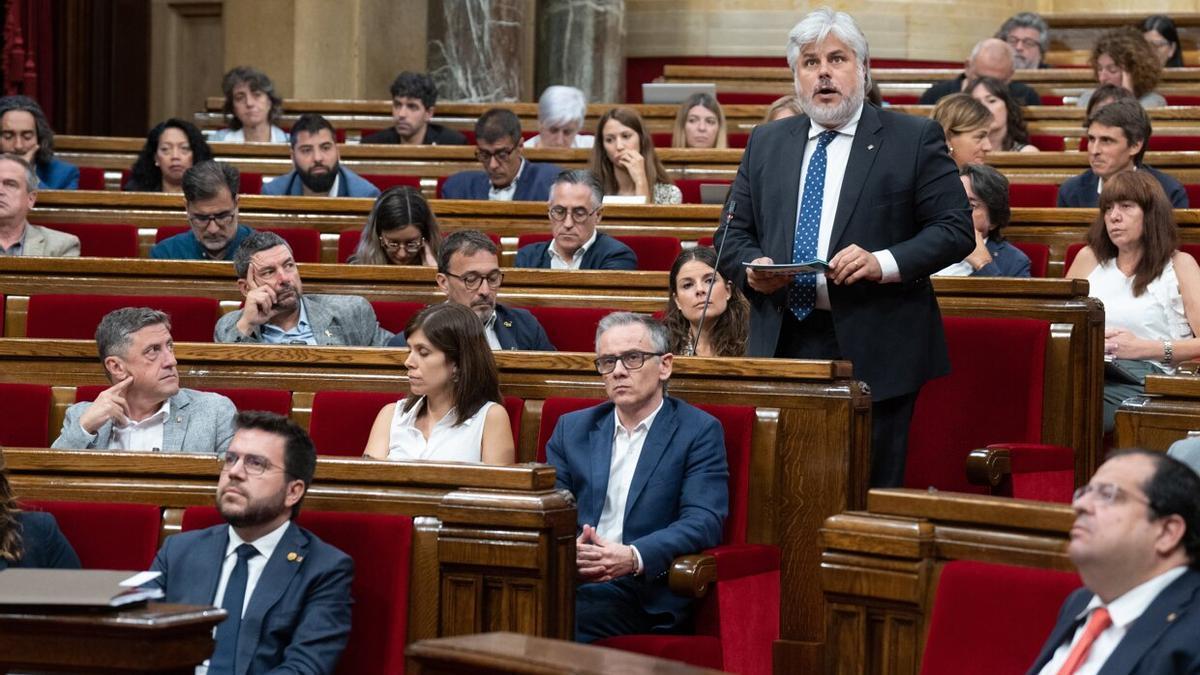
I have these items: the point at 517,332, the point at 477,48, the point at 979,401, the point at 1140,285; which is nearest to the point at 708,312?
the point at 517,332

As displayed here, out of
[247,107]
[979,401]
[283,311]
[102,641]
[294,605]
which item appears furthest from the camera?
[247,107]

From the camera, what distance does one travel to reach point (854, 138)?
130 inches

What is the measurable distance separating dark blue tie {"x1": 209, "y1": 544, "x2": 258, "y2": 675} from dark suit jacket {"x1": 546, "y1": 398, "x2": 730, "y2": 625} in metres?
0.57

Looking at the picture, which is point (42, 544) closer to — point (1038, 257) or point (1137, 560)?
point (1137, 560)

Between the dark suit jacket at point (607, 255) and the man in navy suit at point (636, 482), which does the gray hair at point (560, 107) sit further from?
the man in navy suit at point (636, 482)

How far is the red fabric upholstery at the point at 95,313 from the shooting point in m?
4.47

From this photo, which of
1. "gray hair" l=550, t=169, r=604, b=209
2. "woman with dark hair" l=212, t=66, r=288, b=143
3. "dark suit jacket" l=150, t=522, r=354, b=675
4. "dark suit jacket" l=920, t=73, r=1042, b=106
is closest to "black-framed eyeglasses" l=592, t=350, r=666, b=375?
"dark suit jacket" l=150, t=522, r=354, b=675

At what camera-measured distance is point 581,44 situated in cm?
966

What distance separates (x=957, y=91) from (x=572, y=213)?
3.10 m

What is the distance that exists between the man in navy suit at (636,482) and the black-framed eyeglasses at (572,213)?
1.56 meters

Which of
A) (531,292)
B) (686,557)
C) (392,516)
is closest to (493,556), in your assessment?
(392,516)

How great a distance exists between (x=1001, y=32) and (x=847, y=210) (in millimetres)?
5952

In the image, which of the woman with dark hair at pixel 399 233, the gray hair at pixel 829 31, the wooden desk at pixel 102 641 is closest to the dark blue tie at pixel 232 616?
the wooden desk at pixel 102 641

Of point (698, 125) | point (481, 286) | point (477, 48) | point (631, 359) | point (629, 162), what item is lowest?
point (631, 359)
